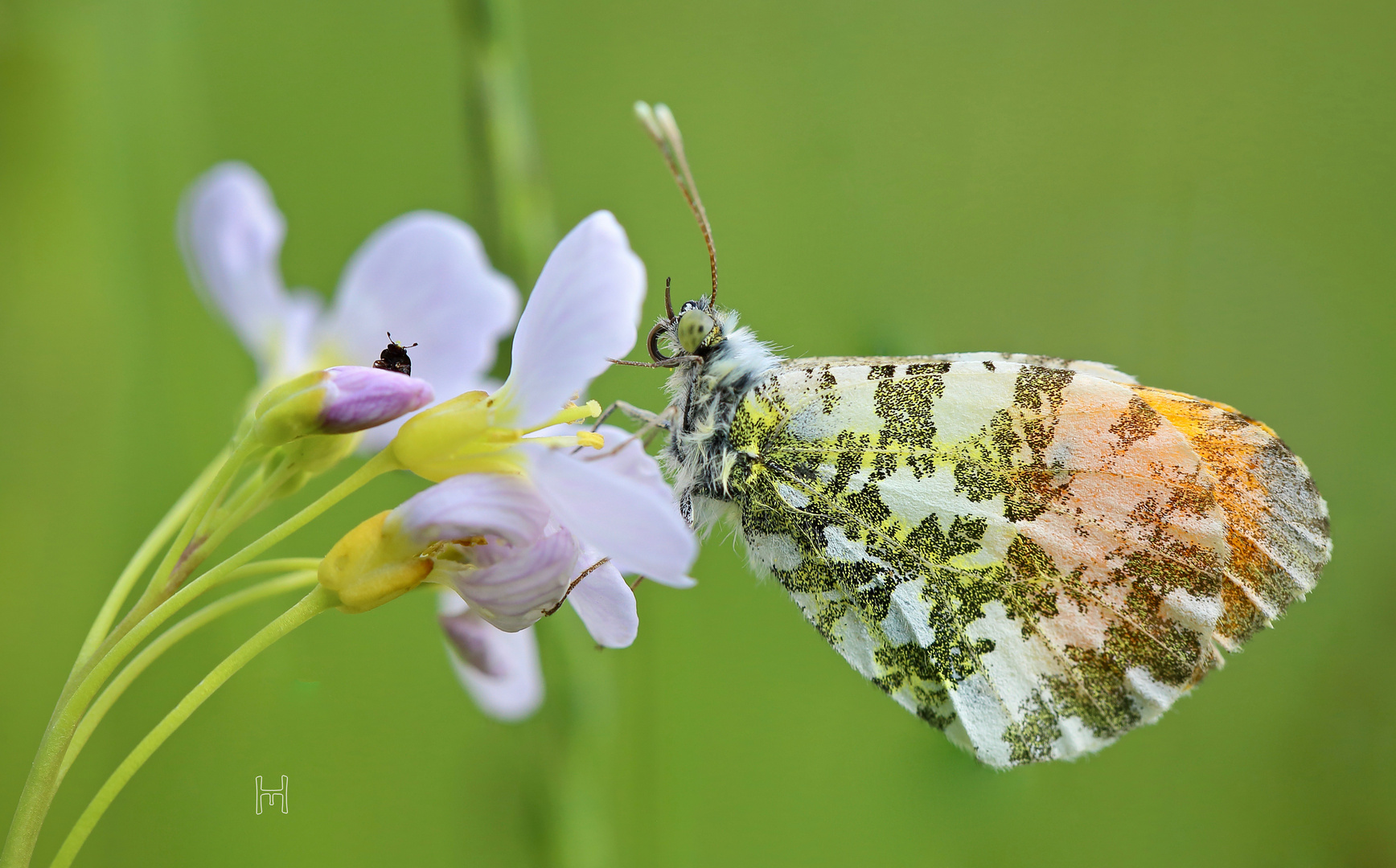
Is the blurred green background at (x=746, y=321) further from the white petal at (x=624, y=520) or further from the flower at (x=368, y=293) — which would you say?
the white petal at (x=624, y=520)

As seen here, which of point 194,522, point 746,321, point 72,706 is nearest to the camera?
point 72,706

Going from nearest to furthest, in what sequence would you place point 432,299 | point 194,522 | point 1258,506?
point 194,522
point 432,299
point 1258,506

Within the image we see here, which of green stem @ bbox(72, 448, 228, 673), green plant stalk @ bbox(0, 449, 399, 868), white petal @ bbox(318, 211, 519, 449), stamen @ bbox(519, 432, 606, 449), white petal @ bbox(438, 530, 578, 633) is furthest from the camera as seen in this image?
white petal @ bbox(318, 211, 519, 449)

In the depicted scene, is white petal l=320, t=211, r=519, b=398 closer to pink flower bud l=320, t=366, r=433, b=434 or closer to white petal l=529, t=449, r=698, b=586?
pink flower bud l=320, t=366, r=433, b=434

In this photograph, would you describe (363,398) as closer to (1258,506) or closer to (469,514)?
(469,514)

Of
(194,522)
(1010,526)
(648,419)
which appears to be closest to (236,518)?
(194,522)

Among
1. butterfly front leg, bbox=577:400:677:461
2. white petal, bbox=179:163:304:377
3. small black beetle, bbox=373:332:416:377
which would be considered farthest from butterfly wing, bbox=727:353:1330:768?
white petal, bbox=179:163:304:377

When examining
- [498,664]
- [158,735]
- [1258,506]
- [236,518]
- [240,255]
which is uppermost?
[240,255]

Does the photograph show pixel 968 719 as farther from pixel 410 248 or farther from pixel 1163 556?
pixel 410 248
